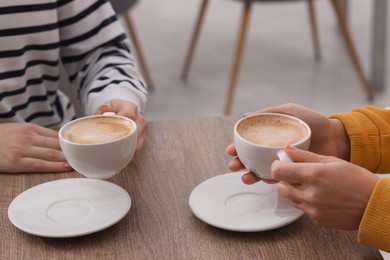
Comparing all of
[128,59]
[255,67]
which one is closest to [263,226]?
[128,59]

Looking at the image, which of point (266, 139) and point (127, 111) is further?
point (127, 111)

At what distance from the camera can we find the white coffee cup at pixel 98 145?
33.9 inches

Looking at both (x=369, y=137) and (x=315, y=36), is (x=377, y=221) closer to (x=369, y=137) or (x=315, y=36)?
(x=369, y=137)

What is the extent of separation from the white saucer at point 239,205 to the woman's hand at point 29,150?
0.74ft

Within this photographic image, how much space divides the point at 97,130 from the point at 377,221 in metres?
0.37

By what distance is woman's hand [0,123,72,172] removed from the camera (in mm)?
1002

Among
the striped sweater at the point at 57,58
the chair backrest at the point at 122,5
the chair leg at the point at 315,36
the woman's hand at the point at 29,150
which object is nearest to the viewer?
the woman's hand at the point at 29,150

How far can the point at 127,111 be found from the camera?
1.07 m

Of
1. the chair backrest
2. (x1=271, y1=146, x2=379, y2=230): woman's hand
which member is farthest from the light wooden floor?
(x1=271, y1=146, x2=379, y2=230): woman's hand

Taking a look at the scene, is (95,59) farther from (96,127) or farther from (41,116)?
(96,127)

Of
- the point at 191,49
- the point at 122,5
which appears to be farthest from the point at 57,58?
the point at 191,49

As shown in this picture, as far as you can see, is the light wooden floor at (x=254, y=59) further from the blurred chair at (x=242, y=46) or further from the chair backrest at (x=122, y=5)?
the chair backrest at (x=122, y=5)

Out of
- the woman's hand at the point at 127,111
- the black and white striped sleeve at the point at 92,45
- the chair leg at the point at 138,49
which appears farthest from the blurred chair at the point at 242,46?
the woman's hand at the point at 127,111

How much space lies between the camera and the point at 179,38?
3.55 meters
